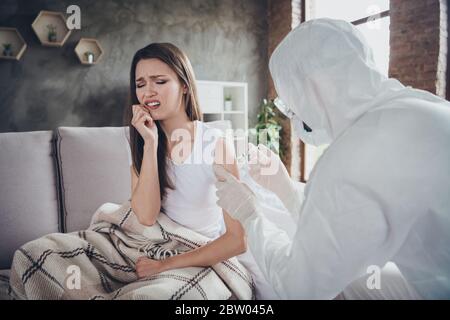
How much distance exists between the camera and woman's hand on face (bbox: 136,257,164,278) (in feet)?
3.22

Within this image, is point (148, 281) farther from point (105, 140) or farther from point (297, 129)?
point (105, 140)

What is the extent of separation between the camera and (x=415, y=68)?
2941 millimetres

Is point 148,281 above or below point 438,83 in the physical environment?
below

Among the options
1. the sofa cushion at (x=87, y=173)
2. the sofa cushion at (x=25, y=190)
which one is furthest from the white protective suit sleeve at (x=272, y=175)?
the sofa cushion at (x=25, y=190)

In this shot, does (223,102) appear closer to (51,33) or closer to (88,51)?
(88,51)

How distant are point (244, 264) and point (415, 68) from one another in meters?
2.68

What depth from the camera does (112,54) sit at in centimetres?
365

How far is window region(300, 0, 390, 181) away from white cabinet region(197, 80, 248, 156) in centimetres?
86

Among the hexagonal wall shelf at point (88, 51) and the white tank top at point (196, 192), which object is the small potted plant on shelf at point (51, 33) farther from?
the white tank top at point (196, 192)

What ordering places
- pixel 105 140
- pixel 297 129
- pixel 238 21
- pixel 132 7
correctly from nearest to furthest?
pixel 297 129
pixel 105 140
pixel 132 7
pixel 238 21

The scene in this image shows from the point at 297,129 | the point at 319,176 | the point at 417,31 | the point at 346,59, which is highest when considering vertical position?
the point at 417,31

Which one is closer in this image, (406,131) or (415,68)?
(406,131)

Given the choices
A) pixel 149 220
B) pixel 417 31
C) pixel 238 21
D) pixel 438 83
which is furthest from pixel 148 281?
pixel 238 21
